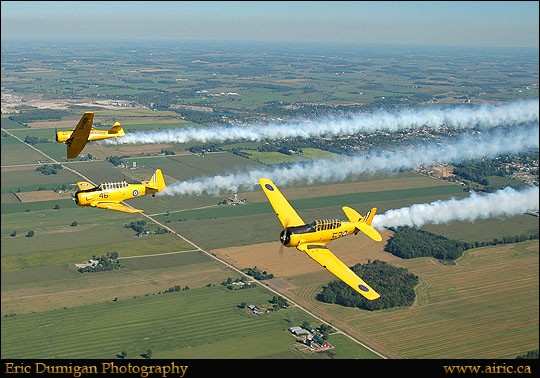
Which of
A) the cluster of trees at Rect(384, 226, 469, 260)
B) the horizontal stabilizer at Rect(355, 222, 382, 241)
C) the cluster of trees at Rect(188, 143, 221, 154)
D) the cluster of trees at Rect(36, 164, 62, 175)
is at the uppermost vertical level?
the horizontal stabilizer at Rect(355, 222, 382, 241)

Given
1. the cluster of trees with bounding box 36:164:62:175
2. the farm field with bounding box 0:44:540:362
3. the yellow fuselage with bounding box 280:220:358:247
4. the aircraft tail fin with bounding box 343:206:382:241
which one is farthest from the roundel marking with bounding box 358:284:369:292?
the cluster of trees with bounding box 36:164:62:175

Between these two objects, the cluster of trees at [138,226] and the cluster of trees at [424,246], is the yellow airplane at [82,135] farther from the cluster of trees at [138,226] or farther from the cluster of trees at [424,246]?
the cluster of trees at [424,246]

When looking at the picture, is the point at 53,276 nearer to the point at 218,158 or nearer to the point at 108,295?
the point at 108,295

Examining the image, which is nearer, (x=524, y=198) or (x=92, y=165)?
(x=524, y=198)

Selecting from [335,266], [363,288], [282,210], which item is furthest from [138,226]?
[363,288]

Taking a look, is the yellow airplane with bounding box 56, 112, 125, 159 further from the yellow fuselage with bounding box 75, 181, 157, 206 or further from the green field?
the green field

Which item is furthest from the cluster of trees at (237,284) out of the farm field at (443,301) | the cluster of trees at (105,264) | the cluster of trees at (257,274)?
the cluster of trees at (105,264)
